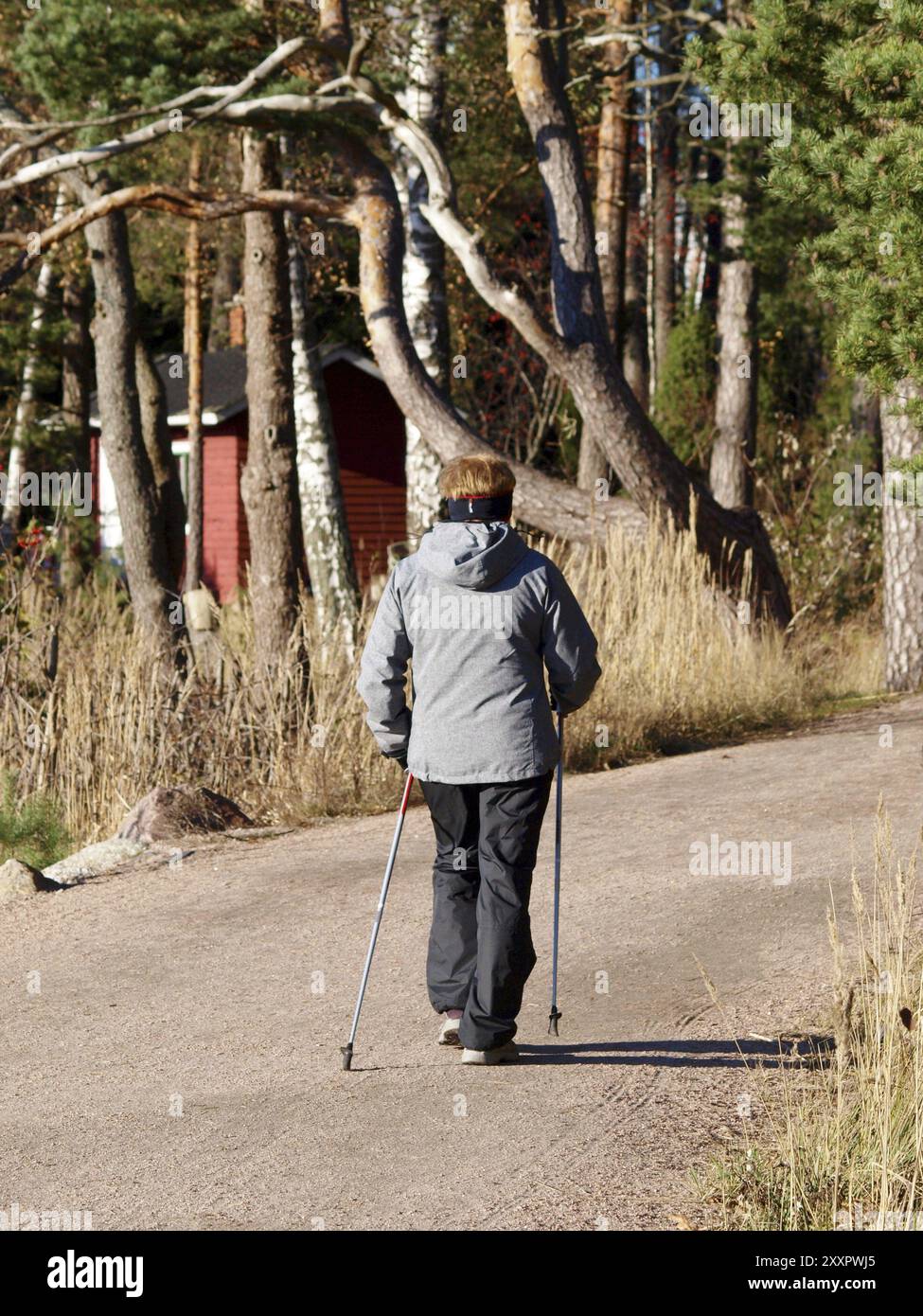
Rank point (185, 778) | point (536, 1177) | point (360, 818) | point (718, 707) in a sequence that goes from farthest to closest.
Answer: point (718, 707), point (185, 778), point (360, 818), point (536, 1177)

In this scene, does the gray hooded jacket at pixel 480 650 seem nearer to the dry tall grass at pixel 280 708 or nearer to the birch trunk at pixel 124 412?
the dry tall grass at pixel 280 708

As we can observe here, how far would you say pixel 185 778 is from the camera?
10.8 metres

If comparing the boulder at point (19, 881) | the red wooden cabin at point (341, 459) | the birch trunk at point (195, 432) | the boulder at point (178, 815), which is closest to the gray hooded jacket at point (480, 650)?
the boulder at point (19, 881)

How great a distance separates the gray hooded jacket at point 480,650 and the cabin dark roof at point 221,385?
24.0 m

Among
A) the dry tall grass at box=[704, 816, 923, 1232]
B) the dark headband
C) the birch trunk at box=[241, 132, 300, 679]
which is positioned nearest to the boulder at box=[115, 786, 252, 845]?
the dark headband

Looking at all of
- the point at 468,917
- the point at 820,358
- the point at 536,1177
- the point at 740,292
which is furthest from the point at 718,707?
the point at 820,358

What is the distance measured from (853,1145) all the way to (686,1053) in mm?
1261

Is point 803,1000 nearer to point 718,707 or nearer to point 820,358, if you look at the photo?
point 718,707

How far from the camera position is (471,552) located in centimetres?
552

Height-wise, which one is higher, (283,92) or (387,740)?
(283,92)

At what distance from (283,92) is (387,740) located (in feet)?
29.9

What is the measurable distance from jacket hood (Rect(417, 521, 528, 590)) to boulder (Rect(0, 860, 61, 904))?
3822 millimetres

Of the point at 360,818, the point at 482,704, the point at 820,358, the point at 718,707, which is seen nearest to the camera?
the point at 482,704

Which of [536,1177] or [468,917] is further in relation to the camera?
[468,917]
